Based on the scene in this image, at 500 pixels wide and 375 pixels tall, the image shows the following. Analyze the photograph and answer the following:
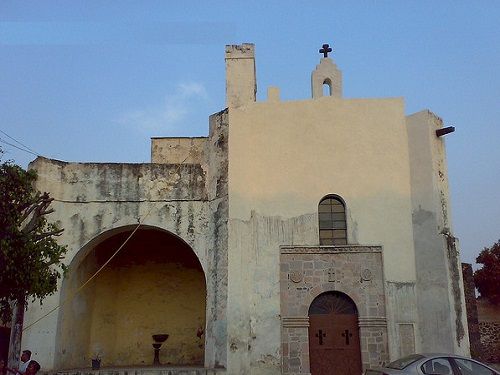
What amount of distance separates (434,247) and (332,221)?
8.21 ft

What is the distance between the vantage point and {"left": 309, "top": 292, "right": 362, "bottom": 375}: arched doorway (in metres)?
13.2

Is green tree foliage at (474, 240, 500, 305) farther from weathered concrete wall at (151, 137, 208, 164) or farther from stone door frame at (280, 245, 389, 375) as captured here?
weathered concrete wall at (151, 137, 208, 164)

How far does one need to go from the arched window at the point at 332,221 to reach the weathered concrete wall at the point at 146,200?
2.43 metres

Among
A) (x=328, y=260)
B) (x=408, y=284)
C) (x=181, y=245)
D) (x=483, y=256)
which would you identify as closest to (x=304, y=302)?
(x=328, y=260)

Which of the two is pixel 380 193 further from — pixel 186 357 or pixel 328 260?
pixel 186 357

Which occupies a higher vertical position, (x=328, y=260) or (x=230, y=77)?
(x=230, y=77)

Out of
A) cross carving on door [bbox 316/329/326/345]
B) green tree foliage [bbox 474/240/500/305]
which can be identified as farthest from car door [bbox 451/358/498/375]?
green tree foliage [bbox 474/240/500/305]

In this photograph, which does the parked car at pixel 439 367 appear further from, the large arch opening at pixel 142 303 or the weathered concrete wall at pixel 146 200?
the large arch opening at pixel 142 303

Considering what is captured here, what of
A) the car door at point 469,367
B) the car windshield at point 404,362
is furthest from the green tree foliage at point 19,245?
the car door at point 469,367

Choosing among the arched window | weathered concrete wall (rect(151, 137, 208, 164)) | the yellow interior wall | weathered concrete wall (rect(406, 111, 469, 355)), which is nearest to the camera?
weathered concrete wall (rect(406, 111, 469, 355))

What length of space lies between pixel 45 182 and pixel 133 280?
15.2 ft

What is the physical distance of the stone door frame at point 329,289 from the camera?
13.2 m

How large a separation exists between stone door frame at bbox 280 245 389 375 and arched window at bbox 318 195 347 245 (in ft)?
0.94

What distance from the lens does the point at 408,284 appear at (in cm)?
1358
